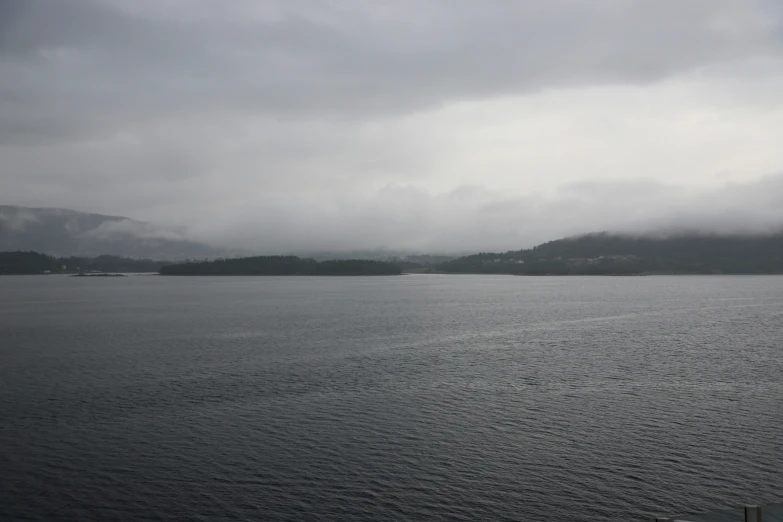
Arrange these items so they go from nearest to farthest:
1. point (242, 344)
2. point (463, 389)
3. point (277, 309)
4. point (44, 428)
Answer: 1. point (44, 428)
2. point (463, 389)
3. point (242, 344)
4. point (277, 309)

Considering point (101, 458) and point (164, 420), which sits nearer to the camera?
point (101, 458)

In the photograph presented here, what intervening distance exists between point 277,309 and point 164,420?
90.6 m

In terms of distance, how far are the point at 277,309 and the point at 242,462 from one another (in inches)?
3903

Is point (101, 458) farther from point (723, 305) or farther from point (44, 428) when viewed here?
point (723, 305)

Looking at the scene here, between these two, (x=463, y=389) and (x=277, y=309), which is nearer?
(x=463, y=389)

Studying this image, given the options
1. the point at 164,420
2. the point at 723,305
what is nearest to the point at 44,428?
the point at 164,420

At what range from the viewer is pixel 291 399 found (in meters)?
45.0

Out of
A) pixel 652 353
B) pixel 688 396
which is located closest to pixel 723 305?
pixel 652 353

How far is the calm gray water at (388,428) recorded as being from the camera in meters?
27.4

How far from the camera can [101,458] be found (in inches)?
1277

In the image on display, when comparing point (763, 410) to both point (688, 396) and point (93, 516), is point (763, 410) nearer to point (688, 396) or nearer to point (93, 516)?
point (688, 396)

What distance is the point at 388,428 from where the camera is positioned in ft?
124

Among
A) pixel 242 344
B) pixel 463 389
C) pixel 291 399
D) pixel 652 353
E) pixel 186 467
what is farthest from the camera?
pixel 242 344

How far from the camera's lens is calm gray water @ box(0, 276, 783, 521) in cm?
2744
